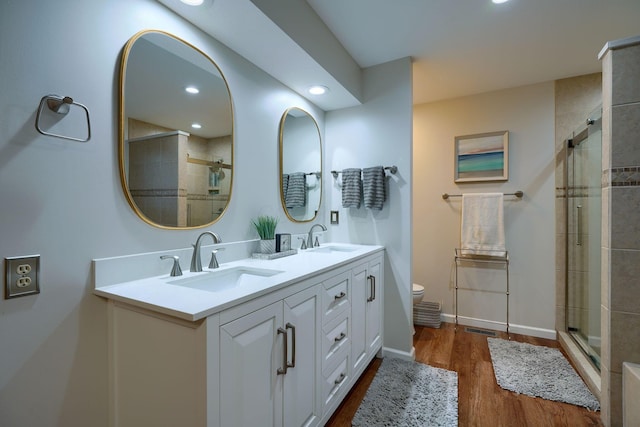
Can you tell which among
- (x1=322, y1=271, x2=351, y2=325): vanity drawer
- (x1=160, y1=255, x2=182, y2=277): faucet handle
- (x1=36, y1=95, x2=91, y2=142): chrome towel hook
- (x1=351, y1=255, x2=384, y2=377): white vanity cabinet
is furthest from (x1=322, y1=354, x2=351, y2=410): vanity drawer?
(x1=36, y1=95, x2=91, y2=142): chrome towel hook

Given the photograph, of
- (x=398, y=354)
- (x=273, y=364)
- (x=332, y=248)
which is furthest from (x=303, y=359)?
(x=398, y=354)

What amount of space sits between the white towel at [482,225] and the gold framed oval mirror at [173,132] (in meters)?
2.45

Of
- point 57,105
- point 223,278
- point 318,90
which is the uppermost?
point 318,90

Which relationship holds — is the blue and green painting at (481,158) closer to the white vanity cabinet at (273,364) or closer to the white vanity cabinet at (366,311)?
the white vanity cabinet at (366,311)

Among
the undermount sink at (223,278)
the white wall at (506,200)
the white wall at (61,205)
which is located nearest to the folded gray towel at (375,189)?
the white wall at (506,200)

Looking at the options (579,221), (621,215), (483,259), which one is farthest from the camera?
(483,259)

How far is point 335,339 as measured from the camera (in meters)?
1.64

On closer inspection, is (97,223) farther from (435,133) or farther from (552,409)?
(435,133)

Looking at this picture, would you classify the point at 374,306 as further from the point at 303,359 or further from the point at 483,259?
the point at 483,259

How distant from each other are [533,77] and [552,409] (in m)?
2.71

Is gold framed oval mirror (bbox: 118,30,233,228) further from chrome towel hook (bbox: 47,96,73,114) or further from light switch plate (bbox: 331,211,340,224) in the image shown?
light switch plate (bbox: 331,211,340,224)

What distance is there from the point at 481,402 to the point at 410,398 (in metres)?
0.45

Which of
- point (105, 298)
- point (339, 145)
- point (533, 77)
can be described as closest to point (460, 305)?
point (339, 145)

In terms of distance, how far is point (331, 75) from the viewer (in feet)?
6.73
